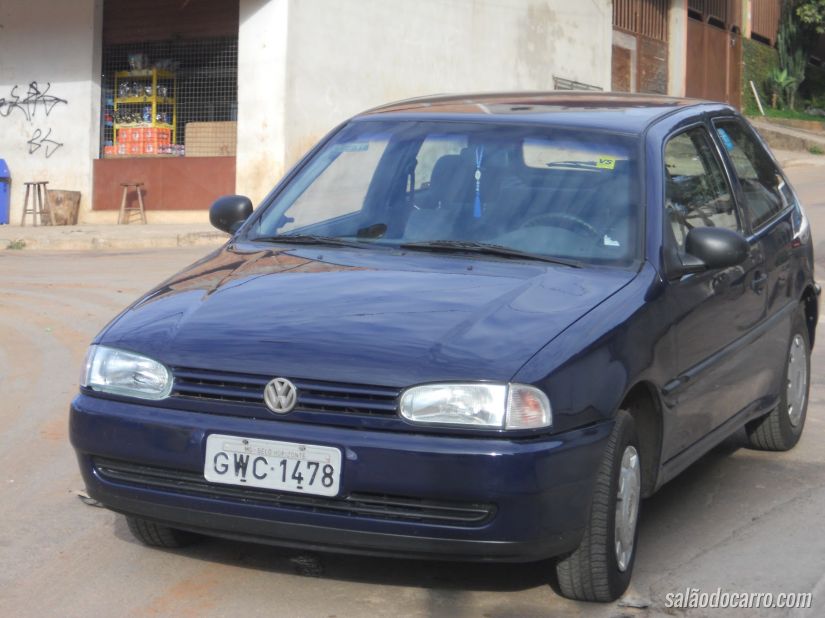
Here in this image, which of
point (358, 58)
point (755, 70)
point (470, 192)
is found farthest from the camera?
point (755, 70)

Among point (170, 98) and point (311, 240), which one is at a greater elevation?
point (170, 98)

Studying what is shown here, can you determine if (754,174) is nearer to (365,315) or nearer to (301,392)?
(365,315)

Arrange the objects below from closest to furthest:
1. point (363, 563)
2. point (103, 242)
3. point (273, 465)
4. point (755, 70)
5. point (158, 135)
A: point (273, 465)
point (363, 563)
point (103, 242)
point (158, 135)
point (755, 70)

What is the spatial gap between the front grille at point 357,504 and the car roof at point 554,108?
199 centimetres

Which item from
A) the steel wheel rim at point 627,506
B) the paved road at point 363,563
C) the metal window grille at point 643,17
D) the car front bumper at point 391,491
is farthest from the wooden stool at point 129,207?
the steel wheel rim at point 627,506

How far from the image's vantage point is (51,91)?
864 inches

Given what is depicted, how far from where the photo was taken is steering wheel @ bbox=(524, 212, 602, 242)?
15.4ft

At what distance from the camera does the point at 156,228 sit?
19.3 metres

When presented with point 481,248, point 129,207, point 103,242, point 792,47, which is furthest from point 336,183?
point 792,47

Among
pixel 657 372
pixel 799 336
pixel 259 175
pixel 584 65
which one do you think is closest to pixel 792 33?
pixel 584 65

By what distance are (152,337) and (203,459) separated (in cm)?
46

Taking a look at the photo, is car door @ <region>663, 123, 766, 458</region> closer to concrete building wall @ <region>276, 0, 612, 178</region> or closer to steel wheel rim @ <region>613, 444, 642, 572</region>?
steel wheel rim @ <region>613, 444, 642, 572</region>

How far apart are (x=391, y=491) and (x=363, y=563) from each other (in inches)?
33.7

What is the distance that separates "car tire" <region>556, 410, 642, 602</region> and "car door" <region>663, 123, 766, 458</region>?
386 millimetres
